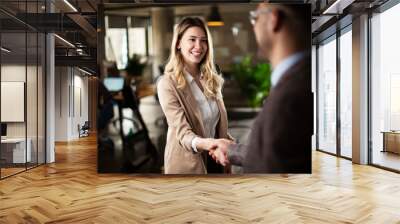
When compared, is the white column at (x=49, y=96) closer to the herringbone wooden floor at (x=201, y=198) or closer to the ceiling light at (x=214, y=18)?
the herringbone wooden floor at (x=201, y=198)

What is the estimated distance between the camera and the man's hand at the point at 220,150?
402 centimetres

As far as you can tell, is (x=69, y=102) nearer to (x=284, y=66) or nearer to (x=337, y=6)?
(x=337, y=6)

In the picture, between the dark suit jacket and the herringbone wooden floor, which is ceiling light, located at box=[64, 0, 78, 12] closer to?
the herringbone wooden floor

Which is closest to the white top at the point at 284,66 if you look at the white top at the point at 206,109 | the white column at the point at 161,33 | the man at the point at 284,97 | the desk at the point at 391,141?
the man at the point at 284,97

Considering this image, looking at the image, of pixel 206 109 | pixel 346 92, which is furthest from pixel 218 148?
pixel 346 92

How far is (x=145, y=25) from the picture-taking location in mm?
3996

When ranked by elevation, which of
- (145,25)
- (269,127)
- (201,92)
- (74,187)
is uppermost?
(145,25)

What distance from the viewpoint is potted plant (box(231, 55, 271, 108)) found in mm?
3998

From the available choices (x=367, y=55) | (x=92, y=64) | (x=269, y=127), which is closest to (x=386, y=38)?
(x=367, y=55)

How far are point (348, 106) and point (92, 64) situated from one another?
6.81m

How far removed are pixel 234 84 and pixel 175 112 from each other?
0.66 metres

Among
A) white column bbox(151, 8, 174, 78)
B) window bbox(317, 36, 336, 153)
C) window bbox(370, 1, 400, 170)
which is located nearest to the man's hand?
white column bbox(151, 8, 174, 78)

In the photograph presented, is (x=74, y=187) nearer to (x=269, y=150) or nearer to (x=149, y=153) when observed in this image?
(x=149, y=153)

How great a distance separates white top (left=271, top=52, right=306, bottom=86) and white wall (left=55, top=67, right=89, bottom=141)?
37.2 ft
